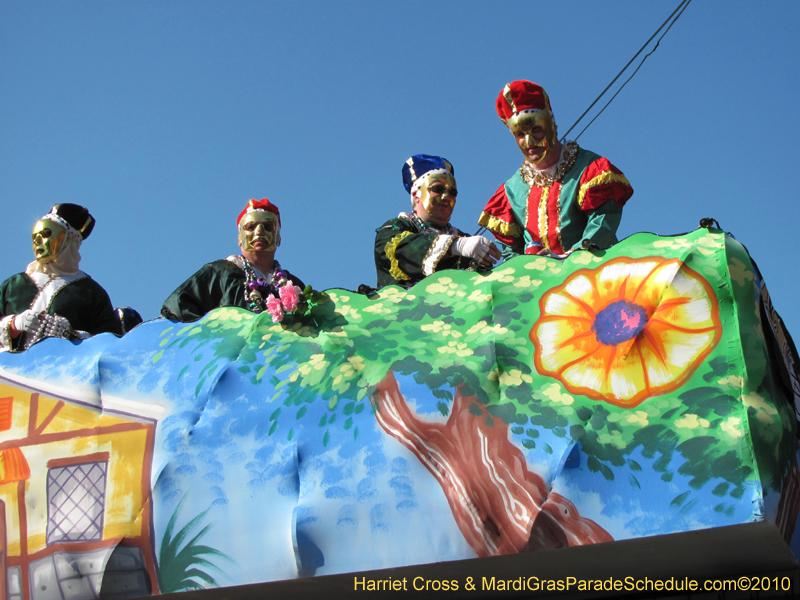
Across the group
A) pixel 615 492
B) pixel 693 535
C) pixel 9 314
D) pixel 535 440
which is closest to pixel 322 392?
pixel 535 440

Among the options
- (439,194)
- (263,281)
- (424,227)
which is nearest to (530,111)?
(439,194)

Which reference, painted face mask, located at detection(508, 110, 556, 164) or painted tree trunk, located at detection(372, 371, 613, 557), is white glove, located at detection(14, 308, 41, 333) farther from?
painted face mask, located at detection(508, 110, 556, 164)

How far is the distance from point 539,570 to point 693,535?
0.61 metres

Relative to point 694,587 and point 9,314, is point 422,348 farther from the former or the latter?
point 9,314

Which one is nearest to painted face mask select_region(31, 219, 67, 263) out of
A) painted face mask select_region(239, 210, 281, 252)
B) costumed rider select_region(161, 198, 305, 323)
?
costumed rider select_region(161, 198, 305, 323)

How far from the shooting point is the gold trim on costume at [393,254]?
4566 mm

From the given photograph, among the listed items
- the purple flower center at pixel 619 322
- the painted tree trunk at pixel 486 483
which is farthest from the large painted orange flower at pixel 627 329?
the painted tree trunk at pixel 486 483

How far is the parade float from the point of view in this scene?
125 inches

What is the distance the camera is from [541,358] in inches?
140

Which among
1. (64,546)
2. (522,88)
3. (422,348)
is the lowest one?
(64,546)

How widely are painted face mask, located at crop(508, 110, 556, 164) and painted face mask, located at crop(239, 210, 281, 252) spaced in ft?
5.33

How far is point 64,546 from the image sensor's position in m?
3.93

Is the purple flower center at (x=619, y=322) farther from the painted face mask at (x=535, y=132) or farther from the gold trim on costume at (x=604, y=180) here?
the painted face mask at (x=535, y=132)

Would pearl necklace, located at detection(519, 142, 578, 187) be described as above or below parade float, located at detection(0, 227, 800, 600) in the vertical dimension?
above
